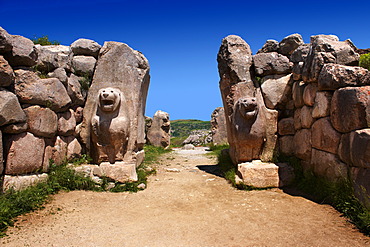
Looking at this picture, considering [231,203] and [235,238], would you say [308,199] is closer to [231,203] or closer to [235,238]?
[231,203]

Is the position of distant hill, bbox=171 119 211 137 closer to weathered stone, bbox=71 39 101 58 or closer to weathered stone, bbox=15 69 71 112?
weathered stone, bbox=71 39 101 58

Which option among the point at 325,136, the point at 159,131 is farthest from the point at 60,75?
the point at 159,131

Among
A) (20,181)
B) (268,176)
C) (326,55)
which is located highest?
(326,55)

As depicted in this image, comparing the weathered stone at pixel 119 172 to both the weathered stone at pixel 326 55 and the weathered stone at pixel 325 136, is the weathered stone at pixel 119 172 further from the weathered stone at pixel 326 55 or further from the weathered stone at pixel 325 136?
the weathered stone at pixel 326 55

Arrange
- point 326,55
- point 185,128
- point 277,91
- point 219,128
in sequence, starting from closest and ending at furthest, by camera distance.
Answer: point 326,55
point 277,91
point 219,128
point 185,128

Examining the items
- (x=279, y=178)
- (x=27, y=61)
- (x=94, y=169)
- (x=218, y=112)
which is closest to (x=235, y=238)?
(x=279, y=178)

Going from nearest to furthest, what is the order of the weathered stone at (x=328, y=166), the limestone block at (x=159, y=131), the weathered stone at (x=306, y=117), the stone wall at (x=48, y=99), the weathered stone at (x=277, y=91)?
the weathered stone at (x=328, y=166) < the stone wall at (x=48, y=99) < the weathered stone at (x=306, y=117) < the weathered stone at (x=277, y=91) < the limestone block at (x=159, y=131)

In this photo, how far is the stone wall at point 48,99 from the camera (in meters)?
3.90

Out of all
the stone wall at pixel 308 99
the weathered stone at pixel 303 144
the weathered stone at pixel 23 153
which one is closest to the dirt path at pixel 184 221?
the weathered stone at pixel 23 153

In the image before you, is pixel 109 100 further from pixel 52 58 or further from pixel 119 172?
pixel 119 172

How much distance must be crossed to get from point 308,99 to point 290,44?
1.88m

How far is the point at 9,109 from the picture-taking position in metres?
3.73

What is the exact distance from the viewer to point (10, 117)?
12.3ft

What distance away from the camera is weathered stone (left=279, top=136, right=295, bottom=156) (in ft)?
17.6
